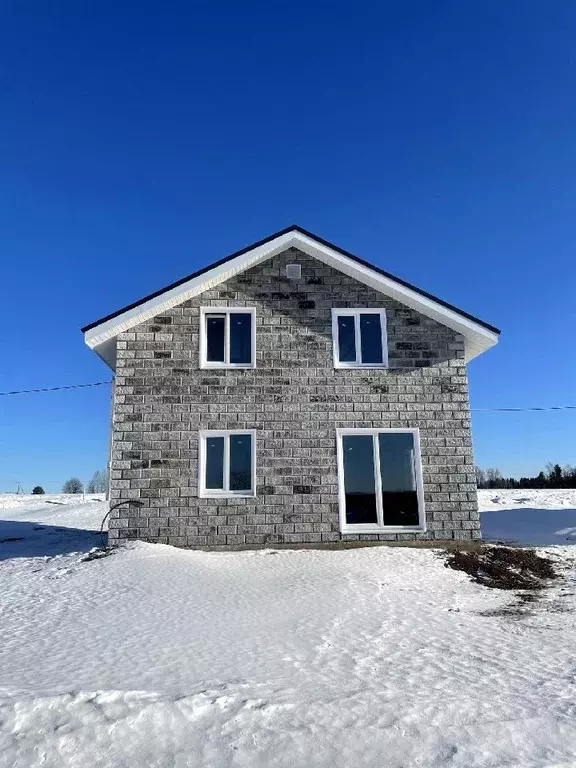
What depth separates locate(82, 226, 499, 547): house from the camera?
10.4 meters

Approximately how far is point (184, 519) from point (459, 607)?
5.62 meters

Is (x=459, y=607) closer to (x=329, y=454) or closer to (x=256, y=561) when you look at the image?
(x=256, y=561)

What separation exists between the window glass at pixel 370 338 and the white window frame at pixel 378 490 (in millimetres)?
1583

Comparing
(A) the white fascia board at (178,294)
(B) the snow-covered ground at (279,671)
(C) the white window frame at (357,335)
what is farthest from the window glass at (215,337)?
(B) the snow-covered ground at (279,671)

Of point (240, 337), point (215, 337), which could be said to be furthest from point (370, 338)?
point (215, 337)

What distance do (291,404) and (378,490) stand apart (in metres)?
2.49

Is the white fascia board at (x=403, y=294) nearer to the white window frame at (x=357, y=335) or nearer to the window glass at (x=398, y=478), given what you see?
the white window frame at (x=357, y=335)

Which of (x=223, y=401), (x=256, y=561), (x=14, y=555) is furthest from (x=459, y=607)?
(x=14, y=555)

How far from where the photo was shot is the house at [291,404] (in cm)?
1045

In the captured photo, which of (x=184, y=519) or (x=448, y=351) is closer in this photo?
(x=184, y=519)

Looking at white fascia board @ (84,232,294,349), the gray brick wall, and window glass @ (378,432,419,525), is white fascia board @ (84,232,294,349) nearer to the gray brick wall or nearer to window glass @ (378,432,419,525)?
the gray brick wall

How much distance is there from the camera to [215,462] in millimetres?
10711

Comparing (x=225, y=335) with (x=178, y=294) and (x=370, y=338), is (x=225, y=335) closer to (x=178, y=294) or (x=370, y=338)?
(x=178, y=294)

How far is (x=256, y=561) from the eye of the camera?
9.16m
